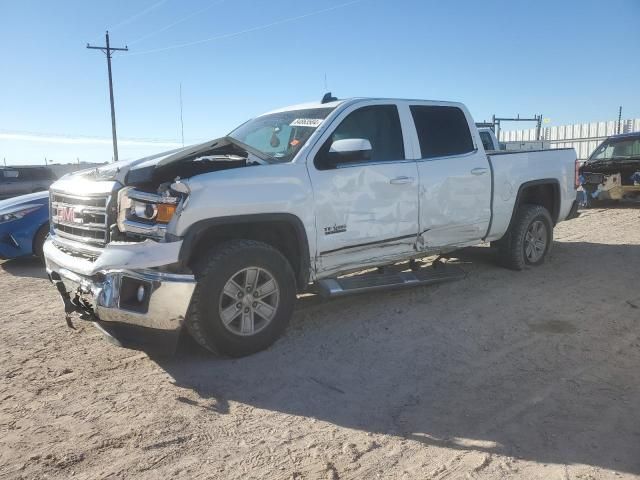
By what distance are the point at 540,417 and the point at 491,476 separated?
2.31 ft

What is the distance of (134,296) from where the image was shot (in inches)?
139

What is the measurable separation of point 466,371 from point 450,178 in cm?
225

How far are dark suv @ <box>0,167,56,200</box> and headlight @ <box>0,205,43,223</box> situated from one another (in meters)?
10.8

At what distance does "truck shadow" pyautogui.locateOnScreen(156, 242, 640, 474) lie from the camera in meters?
2.90

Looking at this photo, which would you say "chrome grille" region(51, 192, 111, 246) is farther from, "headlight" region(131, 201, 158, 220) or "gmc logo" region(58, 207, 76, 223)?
"headlight" region(131, 201, 158, 220)

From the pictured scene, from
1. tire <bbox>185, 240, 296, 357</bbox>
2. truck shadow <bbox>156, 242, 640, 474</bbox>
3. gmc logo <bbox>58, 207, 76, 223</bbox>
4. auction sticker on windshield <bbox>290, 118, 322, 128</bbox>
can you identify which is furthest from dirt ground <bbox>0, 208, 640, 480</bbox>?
auction sticker on windshield <bbox>290, 118, 322, 128</bbox>

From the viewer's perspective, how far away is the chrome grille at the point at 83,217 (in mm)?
3830

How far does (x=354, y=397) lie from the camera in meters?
3.33

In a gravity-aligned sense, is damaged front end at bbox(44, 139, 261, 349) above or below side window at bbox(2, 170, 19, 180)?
below

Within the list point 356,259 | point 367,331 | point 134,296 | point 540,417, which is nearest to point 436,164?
point 356,259

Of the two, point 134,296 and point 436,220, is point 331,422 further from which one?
point 436,220

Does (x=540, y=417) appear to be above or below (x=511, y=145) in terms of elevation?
below

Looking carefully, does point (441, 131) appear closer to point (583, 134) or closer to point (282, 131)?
point (282, 131)

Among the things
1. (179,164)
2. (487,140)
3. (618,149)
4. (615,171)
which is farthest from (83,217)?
(618,149)
